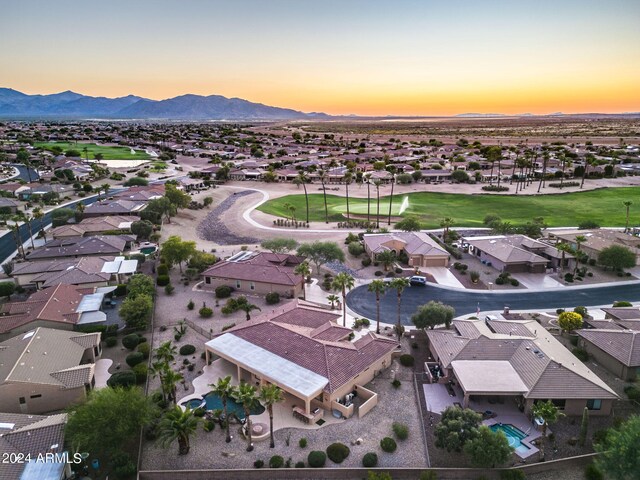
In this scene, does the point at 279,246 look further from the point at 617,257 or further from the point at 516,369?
the point at 617,257

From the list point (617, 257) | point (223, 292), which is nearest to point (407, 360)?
point (223, 292)

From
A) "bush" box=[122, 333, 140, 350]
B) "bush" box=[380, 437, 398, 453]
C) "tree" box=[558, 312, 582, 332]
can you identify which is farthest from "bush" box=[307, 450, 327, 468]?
"tree" box=[558, 312, 582, 332]

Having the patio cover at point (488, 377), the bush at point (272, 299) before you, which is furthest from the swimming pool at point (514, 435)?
the bush at point (272, 299)

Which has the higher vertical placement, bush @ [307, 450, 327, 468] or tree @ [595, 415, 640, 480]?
tree @ [595, 415, 640, 480]

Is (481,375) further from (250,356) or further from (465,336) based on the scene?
(250,356)

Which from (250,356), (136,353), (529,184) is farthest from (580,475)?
(529,184)

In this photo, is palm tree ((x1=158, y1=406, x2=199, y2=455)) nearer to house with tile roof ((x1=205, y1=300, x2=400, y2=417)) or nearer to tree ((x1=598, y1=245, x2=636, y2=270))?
house with tile roof ((x1=205, y1=300, x2=400, y2=417))

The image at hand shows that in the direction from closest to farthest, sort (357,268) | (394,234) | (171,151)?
(357,268) → (394,234) → (171,151)
